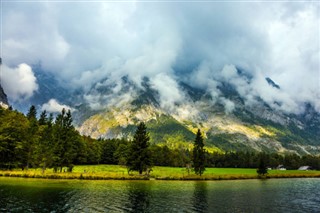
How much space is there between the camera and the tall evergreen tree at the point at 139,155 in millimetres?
128725

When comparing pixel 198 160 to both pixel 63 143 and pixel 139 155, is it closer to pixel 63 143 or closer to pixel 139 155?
pixel 139 155

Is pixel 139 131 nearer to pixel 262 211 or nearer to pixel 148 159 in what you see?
pixel 148 159

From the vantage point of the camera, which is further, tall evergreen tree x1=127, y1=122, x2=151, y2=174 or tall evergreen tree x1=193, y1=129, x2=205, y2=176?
tall evergreen tree x1=193, y1=129, x2=205, y2=176

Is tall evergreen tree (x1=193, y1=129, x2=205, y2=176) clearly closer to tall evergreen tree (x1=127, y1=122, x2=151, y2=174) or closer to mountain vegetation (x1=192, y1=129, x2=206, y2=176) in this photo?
mountain vegetation (x1=192, y1=129, x2=206, y2=176)

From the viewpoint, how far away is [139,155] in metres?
130

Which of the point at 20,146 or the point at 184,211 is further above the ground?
the point at 20,146

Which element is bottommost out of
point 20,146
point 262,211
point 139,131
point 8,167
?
point 262,211

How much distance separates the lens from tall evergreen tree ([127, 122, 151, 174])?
422 ft

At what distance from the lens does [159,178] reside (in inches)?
4914

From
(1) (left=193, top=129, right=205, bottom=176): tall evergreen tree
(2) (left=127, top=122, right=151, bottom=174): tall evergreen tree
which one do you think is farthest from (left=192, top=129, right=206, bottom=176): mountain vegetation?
(2) (left=127, top=122, right=151, bottom=174): tall evergreen tree

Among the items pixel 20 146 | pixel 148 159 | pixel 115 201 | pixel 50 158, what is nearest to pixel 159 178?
pixel 148 159

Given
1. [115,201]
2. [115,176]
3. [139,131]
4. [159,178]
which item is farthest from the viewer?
[139,131]

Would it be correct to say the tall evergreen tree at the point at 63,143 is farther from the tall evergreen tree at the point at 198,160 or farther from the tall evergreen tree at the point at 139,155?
the tall evergreen tree at the point at 198,160

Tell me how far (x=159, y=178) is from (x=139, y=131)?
905 inches
